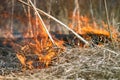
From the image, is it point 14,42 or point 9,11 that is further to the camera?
point 9,11

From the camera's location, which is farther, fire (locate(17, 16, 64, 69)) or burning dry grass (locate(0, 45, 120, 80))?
fire (locate(17, 16, 64, 69))

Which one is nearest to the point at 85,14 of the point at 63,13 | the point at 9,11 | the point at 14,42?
the point at 63,13

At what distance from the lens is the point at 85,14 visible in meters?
12.9

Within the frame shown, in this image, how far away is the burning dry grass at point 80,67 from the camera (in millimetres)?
5023

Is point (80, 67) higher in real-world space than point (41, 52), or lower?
lower

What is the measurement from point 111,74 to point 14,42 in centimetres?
299

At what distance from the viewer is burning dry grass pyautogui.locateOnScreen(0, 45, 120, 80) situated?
198 inches

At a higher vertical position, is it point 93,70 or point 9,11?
point 9,11

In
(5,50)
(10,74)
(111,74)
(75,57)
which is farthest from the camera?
(5,50)

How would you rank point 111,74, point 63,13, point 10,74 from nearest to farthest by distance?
point 111,74, point 10,74, point 63,13

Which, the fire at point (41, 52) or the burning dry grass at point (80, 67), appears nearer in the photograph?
the burning dry grass at point (80, 67)

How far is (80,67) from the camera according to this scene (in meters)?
5.24

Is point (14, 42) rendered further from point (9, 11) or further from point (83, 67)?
point (9, 11)

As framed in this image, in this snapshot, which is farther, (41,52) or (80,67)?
(41,52)
